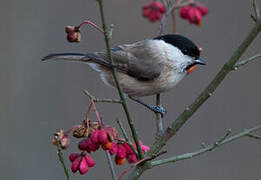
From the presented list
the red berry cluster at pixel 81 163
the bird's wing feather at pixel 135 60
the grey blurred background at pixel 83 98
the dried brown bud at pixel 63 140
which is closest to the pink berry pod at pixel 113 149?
the red berry cluster at pixel 81 163

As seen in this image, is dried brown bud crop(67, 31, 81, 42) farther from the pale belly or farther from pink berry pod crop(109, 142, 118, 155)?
the pale belly

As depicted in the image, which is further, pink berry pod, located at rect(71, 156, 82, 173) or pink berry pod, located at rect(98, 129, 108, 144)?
pink berry pod, located at rect(71, 156, 82, 173)

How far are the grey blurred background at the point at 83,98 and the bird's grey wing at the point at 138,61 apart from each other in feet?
6.50

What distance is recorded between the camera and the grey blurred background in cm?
491

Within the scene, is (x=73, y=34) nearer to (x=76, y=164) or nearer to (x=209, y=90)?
(x=76, y=164)

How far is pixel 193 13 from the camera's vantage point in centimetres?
282

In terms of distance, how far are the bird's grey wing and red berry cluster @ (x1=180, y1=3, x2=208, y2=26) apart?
0.44 m

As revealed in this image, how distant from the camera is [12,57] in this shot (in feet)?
17.0

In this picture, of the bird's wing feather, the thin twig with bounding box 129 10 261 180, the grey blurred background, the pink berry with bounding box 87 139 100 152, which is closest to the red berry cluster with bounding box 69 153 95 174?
the pink berry with bounding box 87 139 100 152

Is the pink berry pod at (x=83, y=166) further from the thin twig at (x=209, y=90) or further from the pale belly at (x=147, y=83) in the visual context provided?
the pale belly at (x=147, y=83)

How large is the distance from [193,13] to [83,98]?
2.54 meters

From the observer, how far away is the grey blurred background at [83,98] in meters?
4.91

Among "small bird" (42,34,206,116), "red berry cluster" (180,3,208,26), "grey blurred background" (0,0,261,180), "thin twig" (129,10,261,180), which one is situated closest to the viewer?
"thin twig" (129,10,261,180)

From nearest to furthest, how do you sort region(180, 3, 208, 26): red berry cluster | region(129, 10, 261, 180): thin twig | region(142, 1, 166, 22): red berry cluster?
region(129, 10, 261, 180): thin twig
region(180, 3, 208, 26): red berry cluster
region(142, 1, 166, 22): red berry cluster
